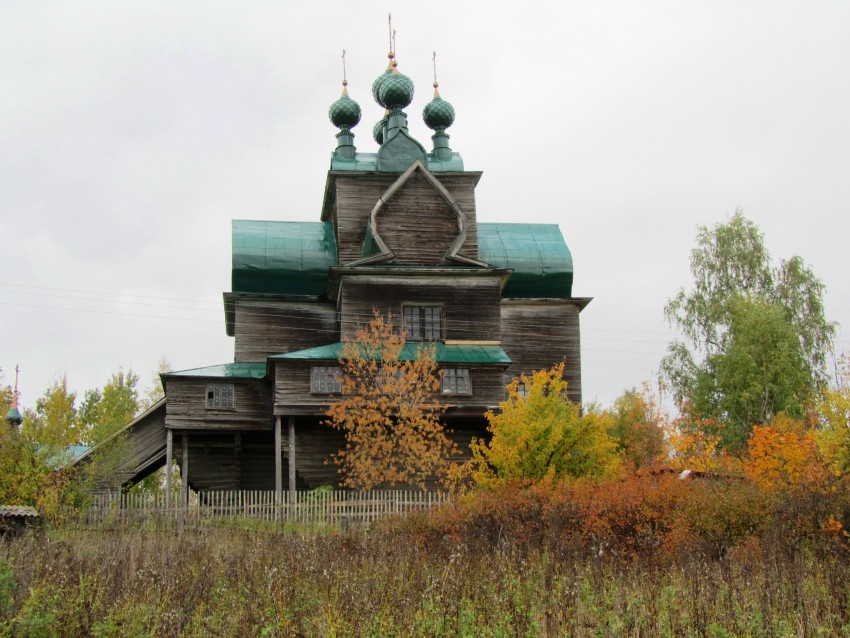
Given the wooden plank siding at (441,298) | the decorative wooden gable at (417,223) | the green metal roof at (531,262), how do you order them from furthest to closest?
the green metal roof at (531,262), the decorative wooden gable at (417,223), the wooden plank siding at (441,298)

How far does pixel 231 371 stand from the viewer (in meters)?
29.8

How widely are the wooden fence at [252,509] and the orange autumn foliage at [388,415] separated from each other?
208 centimetres

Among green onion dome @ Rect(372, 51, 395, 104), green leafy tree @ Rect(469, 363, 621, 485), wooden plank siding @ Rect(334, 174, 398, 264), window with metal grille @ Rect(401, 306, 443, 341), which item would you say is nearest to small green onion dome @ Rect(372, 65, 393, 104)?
green onion dome @ Rect(372, 51, 395, 104)

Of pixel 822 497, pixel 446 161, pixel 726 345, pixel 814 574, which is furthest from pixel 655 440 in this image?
pixel 814 574

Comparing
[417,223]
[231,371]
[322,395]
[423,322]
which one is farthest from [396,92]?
[322,395]

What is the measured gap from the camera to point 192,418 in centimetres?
2881

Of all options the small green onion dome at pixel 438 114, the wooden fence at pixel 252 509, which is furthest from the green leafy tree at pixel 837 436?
the small green onion dome at pixel 438 114

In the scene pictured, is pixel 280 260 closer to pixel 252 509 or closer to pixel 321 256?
pixel 321 256

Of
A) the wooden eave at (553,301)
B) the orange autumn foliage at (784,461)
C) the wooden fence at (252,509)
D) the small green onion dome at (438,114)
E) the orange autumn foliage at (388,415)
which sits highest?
the small green onion dome at (438,114)

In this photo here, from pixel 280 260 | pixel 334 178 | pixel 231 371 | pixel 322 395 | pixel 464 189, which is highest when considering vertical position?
pixel 334 178

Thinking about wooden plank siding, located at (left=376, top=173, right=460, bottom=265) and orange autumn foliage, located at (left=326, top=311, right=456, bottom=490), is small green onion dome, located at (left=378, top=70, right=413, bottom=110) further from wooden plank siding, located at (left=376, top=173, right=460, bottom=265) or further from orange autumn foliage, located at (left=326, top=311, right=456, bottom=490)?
orange autumn foliage, located at (left=326, top=311, right=456, bottom=490)

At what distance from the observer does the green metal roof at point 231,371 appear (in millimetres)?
28828

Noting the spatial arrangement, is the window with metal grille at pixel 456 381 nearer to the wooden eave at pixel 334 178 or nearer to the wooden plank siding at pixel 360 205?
the wooden plank siding at pixel 360 205

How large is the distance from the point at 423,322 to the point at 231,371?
242 inches
